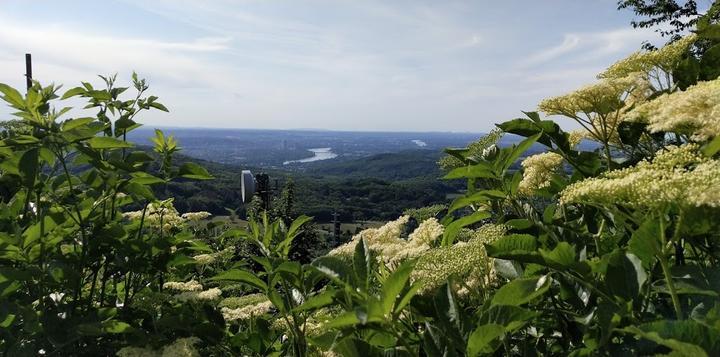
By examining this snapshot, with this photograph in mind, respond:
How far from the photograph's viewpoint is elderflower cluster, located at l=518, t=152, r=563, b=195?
2.36 metres

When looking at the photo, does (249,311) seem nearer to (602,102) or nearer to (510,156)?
(510,156)

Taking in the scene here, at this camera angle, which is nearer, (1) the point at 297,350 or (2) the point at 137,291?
(1) the point at 297,350

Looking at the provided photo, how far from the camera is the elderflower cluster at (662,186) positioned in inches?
46.8

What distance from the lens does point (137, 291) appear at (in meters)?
2.77

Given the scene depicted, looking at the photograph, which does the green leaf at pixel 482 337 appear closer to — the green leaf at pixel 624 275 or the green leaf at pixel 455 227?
the green leaf at pixel 624 275

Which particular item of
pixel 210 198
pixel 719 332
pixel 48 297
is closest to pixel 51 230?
pixel 48 297

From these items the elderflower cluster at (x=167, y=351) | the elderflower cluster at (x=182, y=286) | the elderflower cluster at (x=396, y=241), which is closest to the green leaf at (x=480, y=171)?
the elderflower cluster at (x=396, y=241)

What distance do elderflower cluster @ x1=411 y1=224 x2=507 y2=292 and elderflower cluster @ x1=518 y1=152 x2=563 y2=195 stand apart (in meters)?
0.50

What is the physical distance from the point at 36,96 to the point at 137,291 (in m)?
1.03

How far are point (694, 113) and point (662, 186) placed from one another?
0.55m

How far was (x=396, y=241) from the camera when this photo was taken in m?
2.40

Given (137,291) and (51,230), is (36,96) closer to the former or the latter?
(51,230)

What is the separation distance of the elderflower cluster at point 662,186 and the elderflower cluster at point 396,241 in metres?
0.67

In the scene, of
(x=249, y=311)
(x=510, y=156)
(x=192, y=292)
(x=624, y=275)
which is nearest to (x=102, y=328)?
(x=249, y=311)
